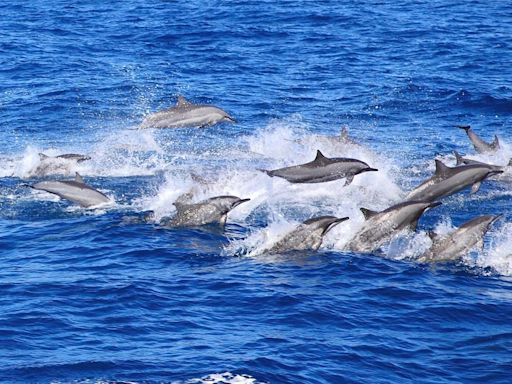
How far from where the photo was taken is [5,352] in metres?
16.6

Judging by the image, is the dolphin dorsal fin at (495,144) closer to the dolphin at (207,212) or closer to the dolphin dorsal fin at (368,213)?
the dolphin at (207,212)

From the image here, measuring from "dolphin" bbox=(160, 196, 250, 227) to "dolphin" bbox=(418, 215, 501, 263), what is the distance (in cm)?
438

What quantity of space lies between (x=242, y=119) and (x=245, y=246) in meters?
12.9

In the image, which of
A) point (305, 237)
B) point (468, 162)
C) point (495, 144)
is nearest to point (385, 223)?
point (305, 237)

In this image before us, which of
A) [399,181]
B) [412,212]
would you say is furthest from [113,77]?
[412,212]

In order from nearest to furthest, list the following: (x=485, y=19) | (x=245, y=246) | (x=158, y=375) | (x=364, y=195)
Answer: (x=158, y=375), (x=245, y=246), (x=364, y=195), (x=485, y=19)

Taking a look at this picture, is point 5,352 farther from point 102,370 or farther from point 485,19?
point 485,19

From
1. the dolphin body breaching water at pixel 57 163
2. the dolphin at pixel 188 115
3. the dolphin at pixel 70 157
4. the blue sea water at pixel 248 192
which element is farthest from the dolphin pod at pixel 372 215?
the dolphin body breaching water at pixel 57 163

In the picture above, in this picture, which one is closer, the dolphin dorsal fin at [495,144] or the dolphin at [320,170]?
the dolphin at [320,170]

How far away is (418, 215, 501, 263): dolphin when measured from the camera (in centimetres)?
2069

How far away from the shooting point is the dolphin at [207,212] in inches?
915

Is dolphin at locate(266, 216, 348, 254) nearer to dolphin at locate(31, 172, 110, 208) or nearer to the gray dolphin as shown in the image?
the gray dolphin

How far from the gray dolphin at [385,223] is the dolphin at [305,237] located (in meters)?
0.58

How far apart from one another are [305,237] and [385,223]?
5.19ft
